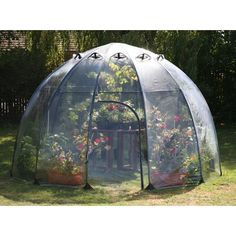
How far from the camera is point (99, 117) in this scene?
8102mm

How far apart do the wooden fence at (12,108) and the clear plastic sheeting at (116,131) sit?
31.6 feet

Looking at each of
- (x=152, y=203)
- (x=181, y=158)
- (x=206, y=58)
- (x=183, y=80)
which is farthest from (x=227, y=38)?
(x=152, y=203)

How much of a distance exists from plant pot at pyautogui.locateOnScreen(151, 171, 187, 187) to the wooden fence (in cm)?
1102

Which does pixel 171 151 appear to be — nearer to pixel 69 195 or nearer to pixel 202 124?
pixel 202 124

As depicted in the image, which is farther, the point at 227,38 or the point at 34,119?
the point at 227,38

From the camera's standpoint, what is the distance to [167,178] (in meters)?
7.98

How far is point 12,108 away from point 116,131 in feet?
34.7

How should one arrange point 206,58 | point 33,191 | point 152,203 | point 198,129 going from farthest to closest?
point 206,58 < point 198,129 < point 33,191 < point 152,203

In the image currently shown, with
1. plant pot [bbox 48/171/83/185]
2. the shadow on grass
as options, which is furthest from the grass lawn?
plant pot [bbox 48/171/83/185]

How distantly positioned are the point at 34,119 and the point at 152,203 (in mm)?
2931

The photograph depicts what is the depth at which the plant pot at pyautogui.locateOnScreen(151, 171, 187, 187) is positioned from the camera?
25.7 ft

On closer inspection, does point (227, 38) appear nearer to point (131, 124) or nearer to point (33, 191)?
point (131, 124)

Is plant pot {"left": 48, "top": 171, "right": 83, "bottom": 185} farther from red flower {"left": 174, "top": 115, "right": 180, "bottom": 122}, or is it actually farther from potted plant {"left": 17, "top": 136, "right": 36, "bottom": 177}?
red flower {"left": 174, "top": 115, "right": 180, "bottom": 122}

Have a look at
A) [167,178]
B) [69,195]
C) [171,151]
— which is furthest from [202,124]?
[69,195]
